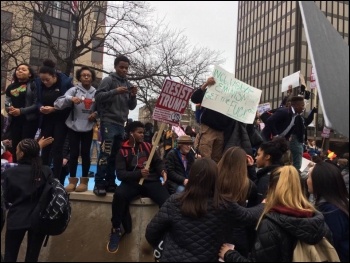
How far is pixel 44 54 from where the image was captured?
78.4 ft

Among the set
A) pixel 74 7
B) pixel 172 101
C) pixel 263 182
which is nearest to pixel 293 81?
pixel 172 101

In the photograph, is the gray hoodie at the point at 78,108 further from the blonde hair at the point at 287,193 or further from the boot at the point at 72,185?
the blonde hair at the point at 287,193

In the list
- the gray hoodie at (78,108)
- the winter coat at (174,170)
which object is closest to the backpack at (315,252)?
the winter coat at (174,170)

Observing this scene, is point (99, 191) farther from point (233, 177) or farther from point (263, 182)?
point (233, 177)

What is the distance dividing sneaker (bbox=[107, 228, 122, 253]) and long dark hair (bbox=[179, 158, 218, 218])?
2.38 m

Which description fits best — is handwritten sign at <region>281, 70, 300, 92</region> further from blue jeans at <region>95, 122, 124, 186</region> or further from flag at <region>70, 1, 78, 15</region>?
flag at <region>70, 1, 78, 15</region>

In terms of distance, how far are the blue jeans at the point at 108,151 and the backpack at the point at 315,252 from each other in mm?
3487

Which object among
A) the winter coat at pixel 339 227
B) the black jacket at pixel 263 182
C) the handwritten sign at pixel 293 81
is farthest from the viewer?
the handwritten sign at pixel 293 81

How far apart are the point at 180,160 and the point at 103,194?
1.13 metres

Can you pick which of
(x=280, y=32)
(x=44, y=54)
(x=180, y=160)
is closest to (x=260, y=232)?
(x=180, y=160)

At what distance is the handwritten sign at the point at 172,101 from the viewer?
5402 mm

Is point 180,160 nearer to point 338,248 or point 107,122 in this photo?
point 107,122

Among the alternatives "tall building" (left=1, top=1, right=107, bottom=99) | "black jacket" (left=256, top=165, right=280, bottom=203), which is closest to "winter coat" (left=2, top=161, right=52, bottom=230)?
"black jacket" (left=256, top=165, right=280, bottom=203)

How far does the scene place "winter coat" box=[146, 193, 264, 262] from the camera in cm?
285
